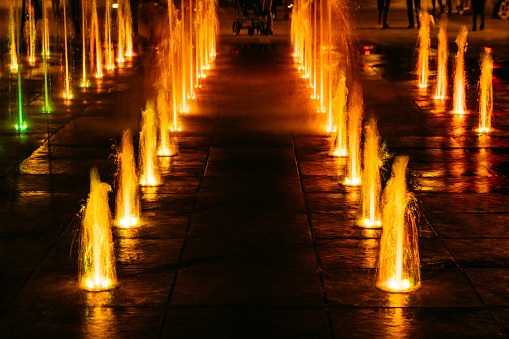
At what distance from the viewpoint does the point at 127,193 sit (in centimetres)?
769

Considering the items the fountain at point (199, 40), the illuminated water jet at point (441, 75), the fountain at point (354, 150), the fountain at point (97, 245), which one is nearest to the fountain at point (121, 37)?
the fountain at point (199, 40)

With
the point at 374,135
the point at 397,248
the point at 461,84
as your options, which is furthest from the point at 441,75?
the point at 397,248

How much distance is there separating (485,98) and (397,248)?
6.65 meters

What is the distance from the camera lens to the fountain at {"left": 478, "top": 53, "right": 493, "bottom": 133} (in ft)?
39.0

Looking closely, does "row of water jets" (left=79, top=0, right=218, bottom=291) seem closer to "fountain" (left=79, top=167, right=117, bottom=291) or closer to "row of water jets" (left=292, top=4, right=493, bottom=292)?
"fountain" (left=79, top=167, right=117, bottom=291)

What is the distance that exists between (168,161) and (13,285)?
4.12 meters

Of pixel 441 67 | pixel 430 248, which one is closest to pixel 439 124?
pixel 441 67

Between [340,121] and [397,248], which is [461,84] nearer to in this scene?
[340,121]

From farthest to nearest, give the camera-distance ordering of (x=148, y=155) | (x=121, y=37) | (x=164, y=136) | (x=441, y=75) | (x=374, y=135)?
(x=121, y=37)
(x=441, y=75)
(x=164, y=136)
(x=148, y=155)
(x=374, y=135)

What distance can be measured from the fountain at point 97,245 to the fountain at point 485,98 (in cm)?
661

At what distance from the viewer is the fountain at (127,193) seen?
24.6 ft

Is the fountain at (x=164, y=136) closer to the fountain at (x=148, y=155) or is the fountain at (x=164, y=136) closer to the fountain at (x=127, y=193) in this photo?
the fountain at (x=148, y=155)

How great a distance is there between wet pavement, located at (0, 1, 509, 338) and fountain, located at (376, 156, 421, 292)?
104 mm

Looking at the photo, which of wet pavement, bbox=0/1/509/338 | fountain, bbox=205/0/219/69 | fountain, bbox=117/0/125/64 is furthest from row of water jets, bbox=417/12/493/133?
fountain, bbox=117/0/125/64
